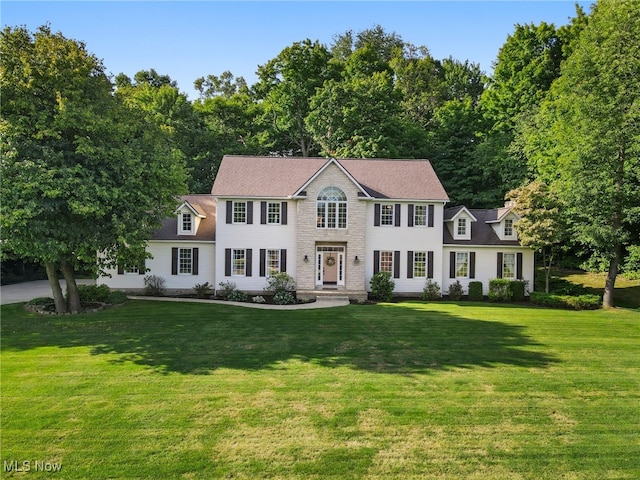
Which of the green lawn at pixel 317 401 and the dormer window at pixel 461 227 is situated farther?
the dormer window at pixel 461 227

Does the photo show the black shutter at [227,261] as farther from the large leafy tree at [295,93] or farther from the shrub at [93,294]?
the large leafy tree at [295,93]

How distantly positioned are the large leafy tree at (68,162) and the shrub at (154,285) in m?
6.88

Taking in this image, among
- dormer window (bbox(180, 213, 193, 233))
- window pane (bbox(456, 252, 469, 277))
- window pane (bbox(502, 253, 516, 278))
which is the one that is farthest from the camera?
window pane (bbox(502, 253, 516, 278))

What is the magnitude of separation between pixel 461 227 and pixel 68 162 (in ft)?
69.6

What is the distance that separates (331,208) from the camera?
24.4m

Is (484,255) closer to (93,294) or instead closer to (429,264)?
(429,264)

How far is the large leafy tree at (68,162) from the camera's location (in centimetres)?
1492

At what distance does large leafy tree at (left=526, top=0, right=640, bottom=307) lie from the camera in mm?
21625

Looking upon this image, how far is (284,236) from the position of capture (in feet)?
81.0

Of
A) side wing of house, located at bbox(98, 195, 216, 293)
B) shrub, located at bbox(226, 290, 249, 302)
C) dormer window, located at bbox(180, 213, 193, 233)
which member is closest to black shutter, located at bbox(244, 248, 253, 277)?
shrub, located at bbox(226, 290, 249, 302)

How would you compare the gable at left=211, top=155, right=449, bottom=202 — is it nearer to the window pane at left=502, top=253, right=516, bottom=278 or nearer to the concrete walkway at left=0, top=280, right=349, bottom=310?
the window pane at left=502, top=253, right=516, bottom=278

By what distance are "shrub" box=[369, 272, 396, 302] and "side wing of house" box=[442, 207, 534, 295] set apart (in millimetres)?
3884

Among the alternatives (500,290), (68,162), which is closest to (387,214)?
(500,290)

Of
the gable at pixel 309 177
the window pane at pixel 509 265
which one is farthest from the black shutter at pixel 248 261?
the window pane at pixel 509 265
